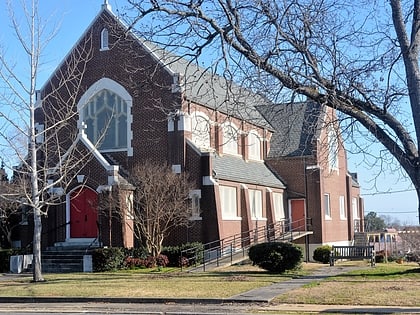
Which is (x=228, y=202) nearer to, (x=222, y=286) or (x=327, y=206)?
(x=327, y=206)

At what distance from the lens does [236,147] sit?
38062mm

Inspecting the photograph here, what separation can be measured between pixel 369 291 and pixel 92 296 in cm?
787

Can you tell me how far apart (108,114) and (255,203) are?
32.2 ft

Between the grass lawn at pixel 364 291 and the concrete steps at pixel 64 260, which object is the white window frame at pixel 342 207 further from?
Answer: the grass lawn at pixel 364 291

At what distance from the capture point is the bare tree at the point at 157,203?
29.6 m

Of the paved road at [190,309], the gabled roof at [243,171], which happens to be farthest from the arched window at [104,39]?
the paved road at [190,309]

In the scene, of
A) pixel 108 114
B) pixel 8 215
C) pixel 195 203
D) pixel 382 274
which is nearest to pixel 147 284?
pixel 382 274

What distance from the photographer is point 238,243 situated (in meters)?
33.4

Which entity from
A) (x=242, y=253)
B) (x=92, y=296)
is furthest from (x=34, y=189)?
(x=242, y=253)

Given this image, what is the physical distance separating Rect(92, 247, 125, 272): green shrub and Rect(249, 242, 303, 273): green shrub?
6818 millimetres

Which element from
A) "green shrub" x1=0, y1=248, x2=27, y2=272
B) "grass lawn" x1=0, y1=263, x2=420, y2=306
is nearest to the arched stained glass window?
"green shrub" x1=0, y1=248, x2=27, y2=272

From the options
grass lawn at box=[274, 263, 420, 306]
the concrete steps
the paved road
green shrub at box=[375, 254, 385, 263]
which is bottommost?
green shrub at box=[375, 254, 385, 263]

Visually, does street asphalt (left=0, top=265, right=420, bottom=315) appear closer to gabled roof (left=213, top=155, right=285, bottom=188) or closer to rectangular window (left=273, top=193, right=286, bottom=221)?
gabled roof (left=213, top=155, right=285, bottom=188)

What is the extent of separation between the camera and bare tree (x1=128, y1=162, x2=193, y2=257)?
97.0 feet
